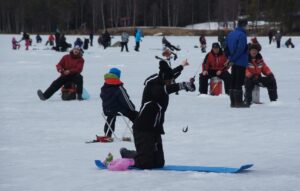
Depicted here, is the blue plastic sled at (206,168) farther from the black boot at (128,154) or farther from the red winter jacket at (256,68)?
the red winter jacket at (256,68)

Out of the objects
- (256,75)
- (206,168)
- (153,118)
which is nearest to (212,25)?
(256,75)

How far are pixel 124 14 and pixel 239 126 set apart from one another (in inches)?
3887

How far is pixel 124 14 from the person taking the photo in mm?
108688

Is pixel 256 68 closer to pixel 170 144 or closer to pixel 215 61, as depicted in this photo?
pixel 215 61

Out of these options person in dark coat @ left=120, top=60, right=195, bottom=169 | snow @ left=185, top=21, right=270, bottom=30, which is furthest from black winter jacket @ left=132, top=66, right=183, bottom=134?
snow @ left=185, top=21, right=270, bottom=30

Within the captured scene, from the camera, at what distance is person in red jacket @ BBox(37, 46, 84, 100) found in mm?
15539

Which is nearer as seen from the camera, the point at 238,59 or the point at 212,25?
the point at 238,59

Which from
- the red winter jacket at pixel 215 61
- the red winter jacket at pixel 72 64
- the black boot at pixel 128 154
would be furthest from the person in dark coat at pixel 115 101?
the red winter jacket at pixel 215 61

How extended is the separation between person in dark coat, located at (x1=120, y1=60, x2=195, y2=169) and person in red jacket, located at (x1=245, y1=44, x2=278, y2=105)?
6.49 meters

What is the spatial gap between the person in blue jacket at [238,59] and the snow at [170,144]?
0.38 metres

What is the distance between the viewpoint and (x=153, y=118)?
7512 mm

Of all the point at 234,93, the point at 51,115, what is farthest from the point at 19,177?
the point at 234,93

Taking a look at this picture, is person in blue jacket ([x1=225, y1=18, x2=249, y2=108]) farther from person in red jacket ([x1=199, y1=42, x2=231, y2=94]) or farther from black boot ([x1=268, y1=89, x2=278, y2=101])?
person in red jacket ([x1=199, y1=42, x2=231, y2=94])

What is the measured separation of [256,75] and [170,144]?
508 cm
